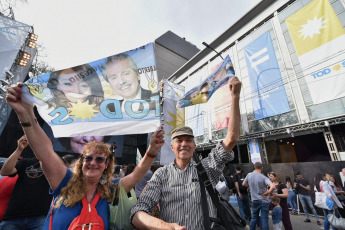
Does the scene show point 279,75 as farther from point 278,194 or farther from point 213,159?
point 213,159

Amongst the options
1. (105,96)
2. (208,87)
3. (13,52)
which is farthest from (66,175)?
(13,52)

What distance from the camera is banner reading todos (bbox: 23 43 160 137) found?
2.85 metres

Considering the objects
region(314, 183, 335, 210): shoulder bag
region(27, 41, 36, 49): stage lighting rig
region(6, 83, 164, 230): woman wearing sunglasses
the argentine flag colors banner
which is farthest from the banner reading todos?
the argentine flag colors banner

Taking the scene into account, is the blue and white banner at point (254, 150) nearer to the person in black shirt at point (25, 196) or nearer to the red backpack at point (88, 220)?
the person in black shirt at point (25, 196)

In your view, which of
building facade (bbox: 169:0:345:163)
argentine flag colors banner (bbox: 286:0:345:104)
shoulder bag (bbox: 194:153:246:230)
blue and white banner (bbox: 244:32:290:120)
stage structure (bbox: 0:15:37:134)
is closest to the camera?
shoulder bag (bbox: 194:153:246:230)

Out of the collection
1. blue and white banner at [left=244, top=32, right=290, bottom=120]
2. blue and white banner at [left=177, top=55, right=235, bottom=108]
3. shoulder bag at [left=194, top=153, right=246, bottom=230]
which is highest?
blue and white banner at [left=244, top=32, right=290, bottom=120]

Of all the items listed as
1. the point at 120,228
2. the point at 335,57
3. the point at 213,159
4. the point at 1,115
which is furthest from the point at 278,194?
the point at 1,115

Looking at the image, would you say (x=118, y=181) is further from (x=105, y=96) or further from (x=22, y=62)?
(x=22, y=62)

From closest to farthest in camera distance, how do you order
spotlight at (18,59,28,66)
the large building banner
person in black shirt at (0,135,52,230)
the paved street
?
person in black shirt at (0,135,52,230) < the large building banner < the paved street < spotlight at (18,59,28,66)

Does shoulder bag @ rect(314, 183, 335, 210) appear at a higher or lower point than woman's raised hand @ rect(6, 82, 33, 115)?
lower

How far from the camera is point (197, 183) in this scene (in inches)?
70.6

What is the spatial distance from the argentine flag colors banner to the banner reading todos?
12.6 meters

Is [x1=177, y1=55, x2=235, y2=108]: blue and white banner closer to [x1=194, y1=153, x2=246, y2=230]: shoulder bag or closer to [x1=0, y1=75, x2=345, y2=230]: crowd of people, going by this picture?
[x1=0, y1=75, x2=345, y2=230]: crowd of people

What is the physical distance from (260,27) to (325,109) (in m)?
9.89
